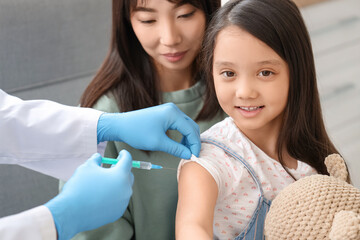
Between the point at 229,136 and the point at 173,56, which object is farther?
the point at 173,56

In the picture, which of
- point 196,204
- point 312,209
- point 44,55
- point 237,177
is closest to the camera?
point 312,209

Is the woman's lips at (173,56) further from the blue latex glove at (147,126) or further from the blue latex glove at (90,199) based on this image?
the blue latex glove at (90,199)

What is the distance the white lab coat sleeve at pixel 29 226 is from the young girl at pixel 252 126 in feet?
1.04

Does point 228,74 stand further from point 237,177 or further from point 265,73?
point 237,177

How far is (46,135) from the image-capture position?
54.1 inches

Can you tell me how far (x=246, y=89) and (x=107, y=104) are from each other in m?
0.64

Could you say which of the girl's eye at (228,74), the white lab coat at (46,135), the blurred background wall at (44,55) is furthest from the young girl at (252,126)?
the blurred background wall at (44,55)

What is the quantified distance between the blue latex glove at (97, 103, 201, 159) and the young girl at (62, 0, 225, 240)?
17 centimetres

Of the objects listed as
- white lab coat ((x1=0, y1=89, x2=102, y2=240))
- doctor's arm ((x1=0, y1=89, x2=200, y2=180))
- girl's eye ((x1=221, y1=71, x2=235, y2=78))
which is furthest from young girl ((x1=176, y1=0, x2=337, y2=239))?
white lab coat ((x1=0, y1=89, x2=102, y2=240))

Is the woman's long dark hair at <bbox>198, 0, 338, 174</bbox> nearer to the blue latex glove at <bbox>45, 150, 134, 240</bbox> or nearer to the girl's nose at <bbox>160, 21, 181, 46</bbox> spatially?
the girl's nose at <bbox>160, 21, 181, 46</bbox>

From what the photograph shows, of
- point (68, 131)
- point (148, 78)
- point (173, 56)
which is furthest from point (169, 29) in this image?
point (68, 131)

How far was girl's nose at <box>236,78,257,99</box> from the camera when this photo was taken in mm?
1185

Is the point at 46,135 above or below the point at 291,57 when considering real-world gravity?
below

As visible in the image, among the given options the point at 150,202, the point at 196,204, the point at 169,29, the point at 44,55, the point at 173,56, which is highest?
the point at 169,29
